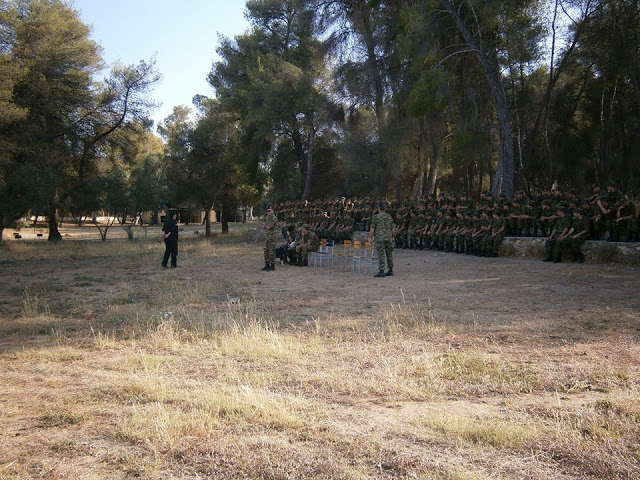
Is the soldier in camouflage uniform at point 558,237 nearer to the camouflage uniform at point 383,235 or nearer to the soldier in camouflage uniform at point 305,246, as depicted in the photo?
the camouflage uniform at point 383,235

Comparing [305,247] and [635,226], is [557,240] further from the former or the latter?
[305,247]

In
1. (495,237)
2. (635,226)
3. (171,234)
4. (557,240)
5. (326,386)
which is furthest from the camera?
(495,237)

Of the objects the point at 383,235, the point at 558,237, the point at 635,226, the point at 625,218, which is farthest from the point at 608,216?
the point at 383,235

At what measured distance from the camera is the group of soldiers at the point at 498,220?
13625 millimetres

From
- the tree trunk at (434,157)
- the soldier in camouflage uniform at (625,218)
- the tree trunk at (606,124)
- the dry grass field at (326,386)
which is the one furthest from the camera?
the tree trunk at (434,157)

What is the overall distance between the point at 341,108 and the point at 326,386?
2633cm

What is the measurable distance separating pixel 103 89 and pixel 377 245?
22541mm

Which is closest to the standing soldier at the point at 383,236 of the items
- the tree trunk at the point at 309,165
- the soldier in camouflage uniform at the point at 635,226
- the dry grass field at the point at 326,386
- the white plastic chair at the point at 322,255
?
the white plastic chair at the point at 322,255

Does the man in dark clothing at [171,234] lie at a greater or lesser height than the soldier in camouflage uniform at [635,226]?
lesser

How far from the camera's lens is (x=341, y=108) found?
29453mm

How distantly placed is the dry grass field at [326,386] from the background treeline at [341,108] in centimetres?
1357

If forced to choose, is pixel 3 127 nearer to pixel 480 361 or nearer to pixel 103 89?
pixel 103 89

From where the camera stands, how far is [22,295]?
10625 millimetres

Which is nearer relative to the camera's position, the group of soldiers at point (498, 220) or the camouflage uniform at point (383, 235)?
the camouflage uniform at point (383, 235)
